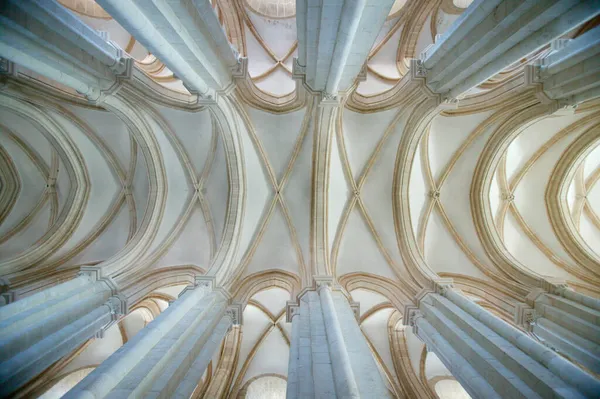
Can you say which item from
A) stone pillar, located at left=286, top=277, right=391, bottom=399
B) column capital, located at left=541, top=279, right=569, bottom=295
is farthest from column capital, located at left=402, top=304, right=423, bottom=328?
column capital, located at left=541, top=279, right=569, bottom=295

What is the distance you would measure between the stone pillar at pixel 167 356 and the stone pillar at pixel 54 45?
203 inches

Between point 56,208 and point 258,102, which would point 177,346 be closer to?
point 258,102

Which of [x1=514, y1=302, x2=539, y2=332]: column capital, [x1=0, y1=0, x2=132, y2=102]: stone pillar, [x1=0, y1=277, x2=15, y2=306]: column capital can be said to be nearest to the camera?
[x1=0, y1=0, x2=132, y2=102]: stone pillar

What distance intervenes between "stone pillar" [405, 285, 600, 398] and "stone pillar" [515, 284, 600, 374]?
169 centimetres

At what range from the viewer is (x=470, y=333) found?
6.70 m

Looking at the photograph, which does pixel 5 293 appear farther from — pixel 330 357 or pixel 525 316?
pixel 525 316

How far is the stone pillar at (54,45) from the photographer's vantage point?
554cm

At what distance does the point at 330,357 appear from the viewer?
5.83 m

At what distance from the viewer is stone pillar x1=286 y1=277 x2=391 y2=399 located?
5.02 meters

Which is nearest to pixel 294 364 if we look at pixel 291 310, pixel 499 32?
pixel 291 310

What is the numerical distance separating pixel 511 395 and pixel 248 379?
994 centimetres

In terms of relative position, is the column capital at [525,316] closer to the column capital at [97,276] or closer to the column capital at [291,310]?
the column capital at [291,310]

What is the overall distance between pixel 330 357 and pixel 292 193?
7.88 metres

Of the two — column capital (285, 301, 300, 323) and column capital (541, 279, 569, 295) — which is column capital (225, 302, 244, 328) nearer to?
column capital (285, 301, 300, 323)
